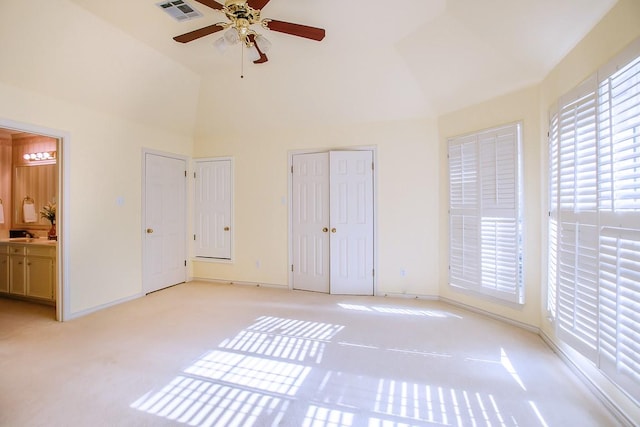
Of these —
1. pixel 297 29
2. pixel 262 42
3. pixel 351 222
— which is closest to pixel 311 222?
pixel 351 222

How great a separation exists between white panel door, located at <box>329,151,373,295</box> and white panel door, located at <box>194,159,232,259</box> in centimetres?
187

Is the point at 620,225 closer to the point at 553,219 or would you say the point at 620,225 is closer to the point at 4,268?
the point at 553,219

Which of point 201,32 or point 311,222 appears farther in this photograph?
point 311,222

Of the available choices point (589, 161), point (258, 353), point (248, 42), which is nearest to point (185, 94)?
point (248, 42)

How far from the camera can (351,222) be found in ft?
14.1

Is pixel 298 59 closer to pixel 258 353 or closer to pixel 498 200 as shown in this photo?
pixel 498 200

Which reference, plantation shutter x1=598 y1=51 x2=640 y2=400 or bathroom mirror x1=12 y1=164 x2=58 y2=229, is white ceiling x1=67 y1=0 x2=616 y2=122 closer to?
plantation shutter x1=598 y1=51 x2=640 y2=400

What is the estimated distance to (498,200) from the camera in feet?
10.4

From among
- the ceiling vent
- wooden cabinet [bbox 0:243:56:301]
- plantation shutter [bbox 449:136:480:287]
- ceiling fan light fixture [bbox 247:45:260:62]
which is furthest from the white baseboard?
the ceiling vent

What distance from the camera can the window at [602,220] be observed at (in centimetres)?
159

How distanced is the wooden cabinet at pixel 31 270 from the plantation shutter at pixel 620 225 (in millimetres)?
5497

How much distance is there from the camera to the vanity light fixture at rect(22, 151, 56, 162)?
4.46 meters

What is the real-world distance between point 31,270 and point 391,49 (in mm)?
5385

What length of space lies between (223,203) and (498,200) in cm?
404
